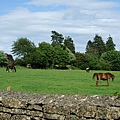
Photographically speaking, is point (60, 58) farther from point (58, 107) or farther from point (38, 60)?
point (58, 107)

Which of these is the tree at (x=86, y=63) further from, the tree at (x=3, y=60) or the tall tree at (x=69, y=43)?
the tall tree at (x=69, y=43)

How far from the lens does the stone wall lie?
6.89 metres

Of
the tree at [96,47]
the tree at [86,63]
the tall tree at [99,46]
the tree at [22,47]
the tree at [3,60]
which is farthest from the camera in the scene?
the tall tree at [99,46]

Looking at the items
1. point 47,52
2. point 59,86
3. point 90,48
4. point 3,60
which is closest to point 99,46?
point 90,48

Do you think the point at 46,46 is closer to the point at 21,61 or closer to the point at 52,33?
the point at 21,61

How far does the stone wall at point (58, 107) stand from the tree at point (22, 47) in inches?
5485

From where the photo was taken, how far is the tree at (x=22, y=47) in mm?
149000

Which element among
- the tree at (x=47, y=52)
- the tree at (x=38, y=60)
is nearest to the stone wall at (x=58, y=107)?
the tree at (x=38, y=60)

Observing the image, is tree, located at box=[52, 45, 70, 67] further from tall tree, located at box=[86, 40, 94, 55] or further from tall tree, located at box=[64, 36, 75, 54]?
tall tree, located at box=[86, 40, 94, 55]

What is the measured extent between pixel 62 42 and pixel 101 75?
4763 inches

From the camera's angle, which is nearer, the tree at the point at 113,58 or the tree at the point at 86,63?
the tree at the point at 86,63

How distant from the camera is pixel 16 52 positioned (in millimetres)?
151875

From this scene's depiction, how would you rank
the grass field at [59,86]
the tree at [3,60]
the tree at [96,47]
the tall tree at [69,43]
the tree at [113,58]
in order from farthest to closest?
the tree at [96,47]
the tall tree at [69,43]
the tree at [113,58]
the tree at [3,60]
the grass field at [59,86]

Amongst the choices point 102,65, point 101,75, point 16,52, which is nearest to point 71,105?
point 101,75
